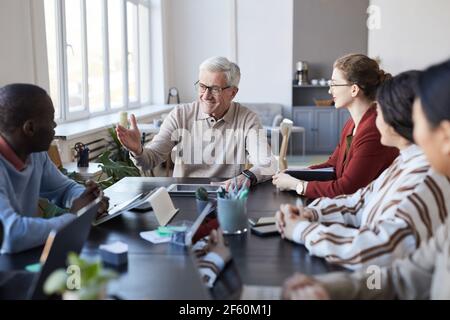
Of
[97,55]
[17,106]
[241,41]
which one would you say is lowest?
[17,106]

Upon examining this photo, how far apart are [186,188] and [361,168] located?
71 centimetres

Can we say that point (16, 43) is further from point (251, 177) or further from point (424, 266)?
point (424, 266)

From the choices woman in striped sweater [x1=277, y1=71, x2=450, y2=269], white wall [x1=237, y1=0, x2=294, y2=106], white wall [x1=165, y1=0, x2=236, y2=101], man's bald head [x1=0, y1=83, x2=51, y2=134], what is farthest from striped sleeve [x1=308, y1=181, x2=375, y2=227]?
white wall [x1=165, y1=0, x2=236, y2=101]

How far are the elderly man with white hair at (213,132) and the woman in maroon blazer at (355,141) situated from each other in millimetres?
539

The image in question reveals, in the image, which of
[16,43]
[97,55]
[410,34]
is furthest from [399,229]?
[410,34]

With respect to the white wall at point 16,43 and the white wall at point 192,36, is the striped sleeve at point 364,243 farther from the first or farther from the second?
the white wall at point 192,36

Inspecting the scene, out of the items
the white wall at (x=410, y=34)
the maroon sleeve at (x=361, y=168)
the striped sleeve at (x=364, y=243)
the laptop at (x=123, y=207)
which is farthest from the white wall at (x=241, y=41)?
the striped sleeve at (x=364, y=243)

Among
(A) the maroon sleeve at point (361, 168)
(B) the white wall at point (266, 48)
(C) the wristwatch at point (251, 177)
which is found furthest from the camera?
(B) the white wall at point (266, 48)

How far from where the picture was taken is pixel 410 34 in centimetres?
689

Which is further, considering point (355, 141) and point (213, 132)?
point (213, 132)

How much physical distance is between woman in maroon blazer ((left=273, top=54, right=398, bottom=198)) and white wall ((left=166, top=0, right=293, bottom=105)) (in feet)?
18.8

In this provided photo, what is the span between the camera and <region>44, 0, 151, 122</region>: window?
4605 mm

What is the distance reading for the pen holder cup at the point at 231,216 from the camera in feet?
4.89
